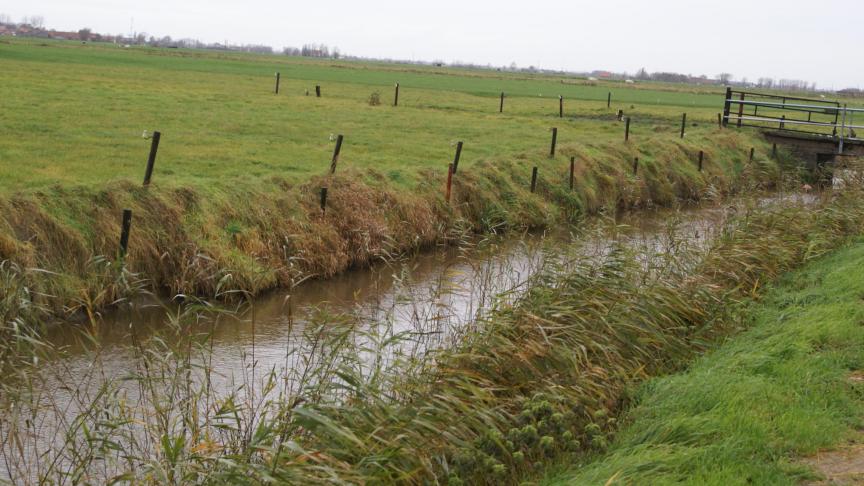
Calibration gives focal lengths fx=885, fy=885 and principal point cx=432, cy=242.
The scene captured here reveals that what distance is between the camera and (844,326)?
31.9ft

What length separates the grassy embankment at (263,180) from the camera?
14.6 metres

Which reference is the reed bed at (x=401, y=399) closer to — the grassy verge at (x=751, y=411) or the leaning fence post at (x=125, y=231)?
the grassy verge at (x=751, y=411)

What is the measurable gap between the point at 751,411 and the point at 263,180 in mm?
13131

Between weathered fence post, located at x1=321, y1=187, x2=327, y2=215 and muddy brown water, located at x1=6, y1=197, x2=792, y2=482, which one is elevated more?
weathered fence post, located at x1=321, y1=187, x2=327, y2=215

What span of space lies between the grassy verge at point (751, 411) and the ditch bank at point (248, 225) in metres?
4.49

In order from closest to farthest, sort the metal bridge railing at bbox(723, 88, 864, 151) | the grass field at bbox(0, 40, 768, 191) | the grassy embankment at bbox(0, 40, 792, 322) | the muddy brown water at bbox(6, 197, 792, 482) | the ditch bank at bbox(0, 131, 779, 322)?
the muddy brown water at bbox(6, 197, 792, 482), the ditch bank at bbox(0, 131, 779, 322), the grassy embankment at bbox(0, 40, 792, 322), the grass field at bbox(0, 40, 768, 191), the metal bridge railing at bbox(723, 88, 864, 151)

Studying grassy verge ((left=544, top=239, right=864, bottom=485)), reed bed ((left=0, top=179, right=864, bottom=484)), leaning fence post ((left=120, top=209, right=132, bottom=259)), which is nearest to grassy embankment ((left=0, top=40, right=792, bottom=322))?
leaning fence post ((left=120, top=209, right=132, bottom=259))

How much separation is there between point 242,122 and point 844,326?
86.2 ft

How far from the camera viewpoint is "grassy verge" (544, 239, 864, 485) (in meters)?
6.50

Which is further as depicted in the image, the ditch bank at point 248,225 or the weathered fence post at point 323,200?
the weathered fence post at point 323,200

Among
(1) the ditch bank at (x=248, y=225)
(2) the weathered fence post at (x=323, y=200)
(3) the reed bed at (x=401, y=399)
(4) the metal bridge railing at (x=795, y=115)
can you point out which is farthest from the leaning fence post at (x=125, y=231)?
(4) the metal bridge railing at (x=795, y=115)

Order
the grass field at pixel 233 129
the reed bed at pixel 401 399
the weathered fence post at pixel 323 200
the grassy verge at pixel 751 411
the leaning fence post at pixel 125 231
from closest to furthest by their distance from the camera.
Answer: the grassy verge at pixel 751 411
the reed bed at pixel 401 399
the leaning fence post at pixel 125 231
the weathered fence post at pixel 323 200
the grass field at pixel 233 129

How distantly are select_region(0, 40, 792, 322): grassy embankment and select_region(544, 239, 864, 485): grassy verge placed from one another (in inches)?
211

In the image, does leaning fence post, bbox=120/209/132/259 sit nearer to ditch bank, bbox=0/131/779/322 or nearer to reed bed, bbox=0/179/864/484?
ditch bank, bbox=0/131/779/322
